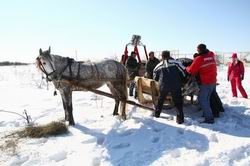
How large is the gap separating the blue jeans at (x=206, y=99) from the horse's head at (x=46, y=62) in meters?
3.70

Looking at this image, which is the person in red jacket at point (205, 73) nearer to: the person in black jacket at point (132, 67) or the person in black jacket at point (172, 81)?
the person in black jacket at point (172, 81)

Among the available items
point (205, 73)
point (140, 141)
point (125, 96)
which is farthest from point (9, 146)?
point (205, 73)

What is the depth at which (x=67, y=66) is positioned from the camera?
353 inches

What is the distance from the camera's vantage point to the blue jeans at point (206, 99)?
8.27m

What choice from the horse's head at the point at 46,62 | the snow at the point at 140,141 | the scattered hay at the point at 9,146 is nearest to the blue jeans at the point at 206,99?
the snow at the point at 140,141

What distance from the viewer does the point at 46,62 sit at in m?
8.83

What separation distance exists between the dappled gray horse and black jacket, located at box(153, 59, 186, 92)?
4.80 feet

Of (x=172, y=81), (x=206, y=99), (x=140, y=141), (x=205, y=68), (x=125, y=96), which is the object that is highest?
(x=205, y=68)

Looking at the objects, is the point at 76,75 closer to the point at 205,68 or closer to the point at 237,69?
the point at 205,68

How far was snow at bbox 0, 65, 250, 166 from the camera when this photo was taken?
648 cm

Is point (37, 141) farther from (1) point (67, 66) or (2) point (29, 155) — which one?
(1) point (67, 66)

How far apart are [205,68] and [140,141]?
7.92ft

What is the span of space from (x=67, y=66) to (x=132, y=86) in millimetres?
4357

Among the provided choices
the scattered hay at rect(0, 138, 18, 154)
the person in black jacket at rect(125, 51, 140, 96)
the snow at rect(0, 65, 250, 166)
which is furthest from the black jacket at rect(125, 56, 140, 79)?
the scattered hay at rect(0, 138, 18, 154)
